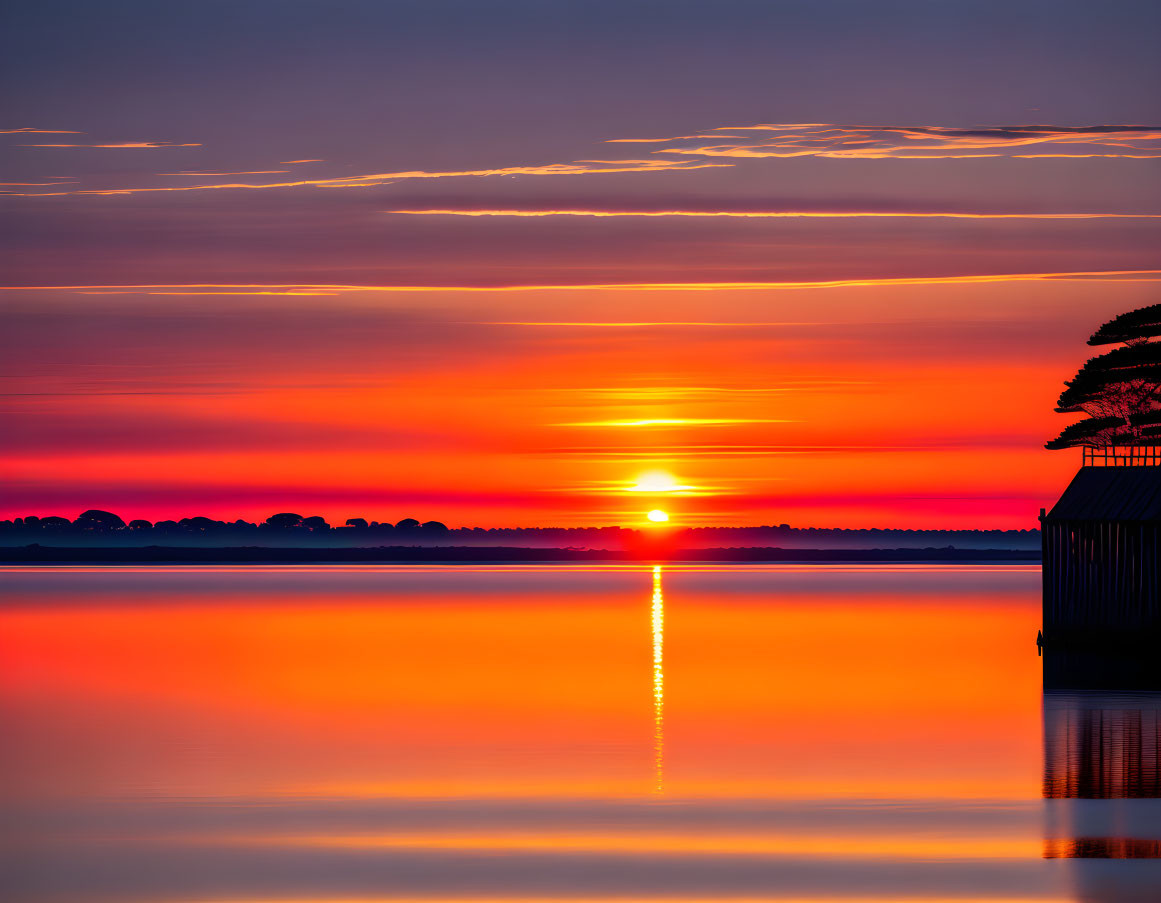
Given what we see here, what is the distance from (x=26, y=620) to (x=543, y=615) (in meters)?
29.7

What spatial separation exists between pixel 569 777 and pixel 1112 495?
64.1 ft

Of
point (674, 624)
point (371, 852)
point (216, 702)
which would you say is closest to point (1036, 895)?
point (371, 852)

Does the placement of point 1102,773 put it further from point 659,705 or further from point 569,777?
point 659,705

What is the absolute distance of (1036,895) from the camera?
62.5 ft

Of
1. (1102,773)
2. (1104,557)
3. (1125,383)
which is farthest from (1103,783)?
(1125,383)

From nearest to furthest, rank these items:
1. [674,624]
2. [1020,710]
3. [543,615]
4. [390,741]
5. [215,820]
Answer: [215,820] < [390,741] < [1020,710] < [674,624] < [543,615]

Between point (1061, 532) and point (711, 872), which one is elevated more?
point (1061, 532)

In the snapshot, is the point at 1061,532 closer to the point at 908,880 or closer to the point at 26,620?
the point at 908,880

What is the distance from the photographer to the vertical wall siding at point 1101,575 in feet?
136

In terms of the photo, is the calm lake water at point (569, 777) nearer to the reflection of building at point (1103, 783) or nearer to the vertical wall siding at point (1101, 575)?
the reflection of building at point (1103, 783)

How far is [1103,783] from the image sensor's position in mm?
27656

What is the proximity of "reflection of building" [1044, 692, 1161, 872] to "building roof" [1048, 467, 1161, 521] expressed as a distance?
4.48 metres

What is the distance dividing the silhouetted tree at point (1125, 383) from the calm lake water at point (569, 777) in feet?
26.3

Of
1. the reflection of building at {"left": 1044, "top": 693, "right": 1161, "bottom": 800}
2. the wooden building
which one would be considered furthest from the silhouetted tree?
the reflection of building at {"left": 1044, "top": 693, "right": 1161, "bottom": 800}
